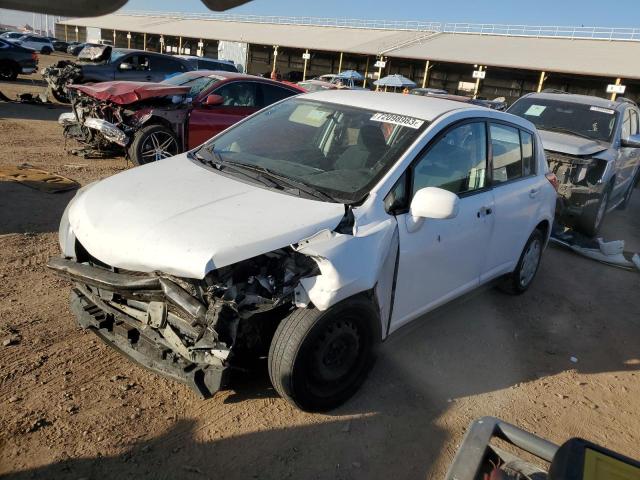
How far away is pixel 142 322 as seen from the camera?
288 centimetres

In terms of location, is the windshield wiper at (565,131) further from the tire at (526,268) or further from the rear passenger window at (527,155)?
the rear passenger window at (527,155)

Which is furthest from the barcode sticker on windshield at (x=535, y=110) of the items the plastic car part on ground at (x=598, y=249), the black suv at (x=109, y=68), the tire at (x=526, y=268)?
the black suv at (x=109, y=68)

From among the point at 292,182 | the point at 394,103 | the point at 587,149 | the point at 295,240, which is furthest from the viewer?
the point at 587,149

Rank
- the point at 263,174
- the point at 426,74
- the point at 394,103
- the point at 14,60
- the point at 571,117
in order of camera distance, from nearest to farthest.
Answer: the point at 263,174 < the point at 394,103 < the point at 571,117 < the point at 14,60 < the point at 426,74

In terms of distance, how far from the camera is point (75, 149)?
9.15 meters

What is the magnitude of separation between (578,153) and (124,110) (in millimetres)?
6498

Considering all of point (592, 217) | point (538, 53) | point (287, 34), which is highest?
point (538, 53)

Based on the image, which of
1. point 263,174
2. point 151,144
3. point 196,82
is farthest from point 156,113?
point 263,174

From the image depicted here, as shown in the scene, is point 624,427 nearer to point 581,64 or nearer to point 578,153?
point 578,153

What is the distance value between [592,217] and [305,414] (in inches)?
216

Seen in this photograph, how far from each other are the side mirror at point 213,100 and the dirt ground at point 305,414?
13.1 ft

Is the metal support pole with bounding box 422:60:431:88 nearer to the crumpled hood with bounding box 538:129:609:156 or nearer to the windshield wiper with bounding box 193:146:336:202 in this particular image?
the crumpled hood with bounding box 538:129:609:156

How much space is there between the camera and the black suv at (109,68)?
14.0 meters

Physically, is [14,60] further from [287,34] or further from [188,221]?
[287,34]
